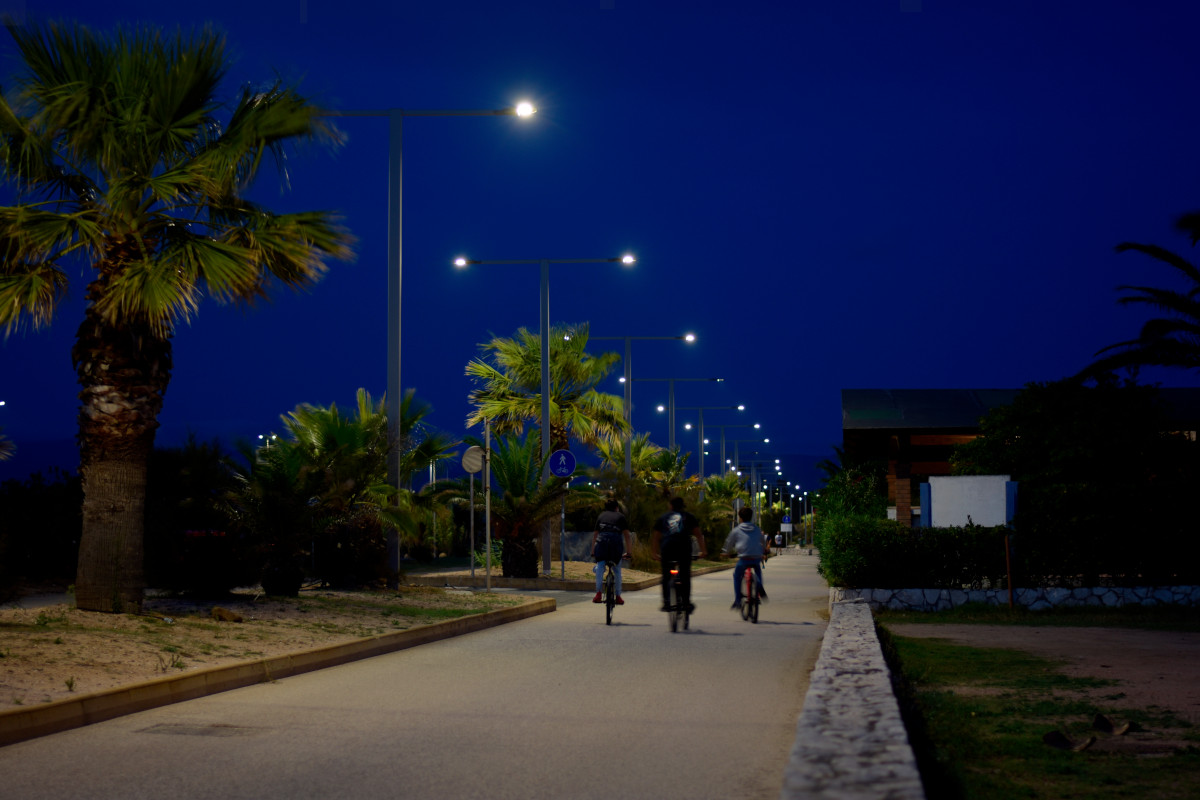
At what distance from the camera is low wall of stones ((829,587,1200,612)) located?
2052 centimetres

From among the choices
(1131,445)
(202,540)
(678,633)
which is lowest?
(678,633)

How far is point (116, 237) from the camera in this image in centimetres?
1461

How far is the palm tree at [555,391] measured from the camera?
43.2 meters

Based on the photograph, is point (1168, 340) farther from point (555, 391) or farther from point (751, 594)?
point (555, 391)

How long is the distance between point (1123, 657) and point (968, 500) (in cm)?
735

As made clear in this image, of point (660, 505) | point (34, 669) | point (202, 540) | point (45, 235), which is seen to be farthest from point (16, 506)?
point (660, 505)

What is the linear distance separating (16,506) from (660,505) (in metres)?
23.7

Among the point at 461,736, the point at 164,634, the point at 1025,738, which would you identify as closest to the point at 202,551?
the point at 164,634

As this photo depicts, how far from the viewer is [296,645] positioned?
13203 mm

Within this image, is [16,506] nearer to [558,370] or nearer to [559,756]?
[559,756]

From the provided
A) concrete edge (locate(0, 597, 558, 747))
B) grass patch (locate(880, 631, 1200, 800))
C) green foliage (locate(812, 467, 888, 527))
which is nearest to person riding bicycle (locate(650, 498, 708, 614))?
concrete edge (locate(0, 597, 558, 747))

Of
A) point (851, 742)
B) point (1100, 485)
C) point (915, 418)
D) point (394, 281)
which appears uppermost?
point (394, 281)

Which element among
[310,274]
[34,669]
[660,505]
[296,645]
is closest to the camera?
[34,669]

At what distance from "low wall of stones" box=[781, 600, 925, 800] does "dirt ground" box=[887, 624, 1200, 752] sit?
65.4 inches
